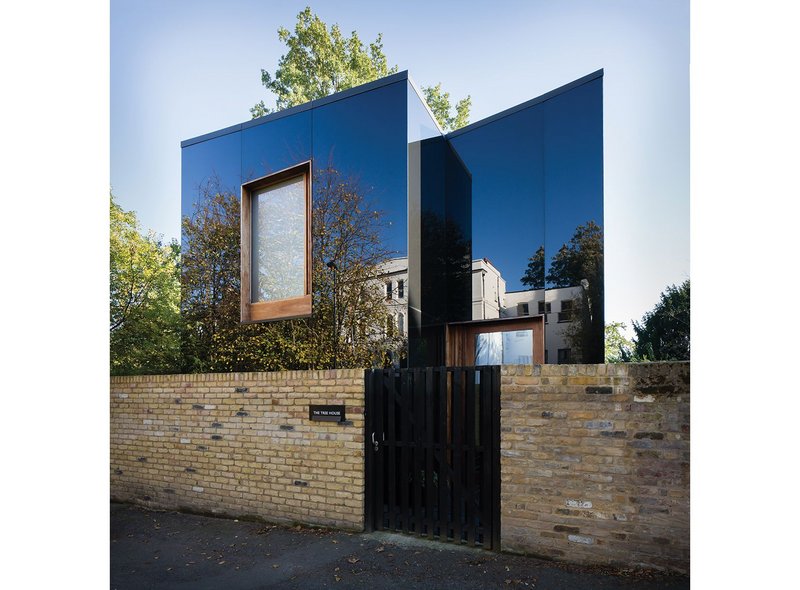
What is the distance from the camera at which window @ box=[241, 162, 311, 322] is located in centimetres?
662

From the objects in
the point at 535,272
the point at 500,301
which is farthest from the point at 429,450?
the point at 535,272

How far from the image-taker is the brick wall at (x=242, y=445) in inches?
196

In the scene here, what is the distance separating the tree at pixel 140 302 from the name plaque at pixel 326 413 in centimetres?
357

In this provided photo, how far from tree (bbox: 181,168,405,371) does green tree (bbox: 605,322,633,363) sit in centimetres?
548

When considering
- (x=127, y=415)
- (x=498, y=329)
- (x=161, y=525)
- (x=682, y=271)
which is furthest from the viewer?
(x=682, y=271)

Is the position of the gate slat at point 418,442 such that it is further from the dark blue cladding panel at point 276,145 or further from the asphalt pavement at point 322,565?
the dark blue cladding panel at point 276,145

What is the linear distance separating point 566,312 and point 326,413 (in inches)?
129
